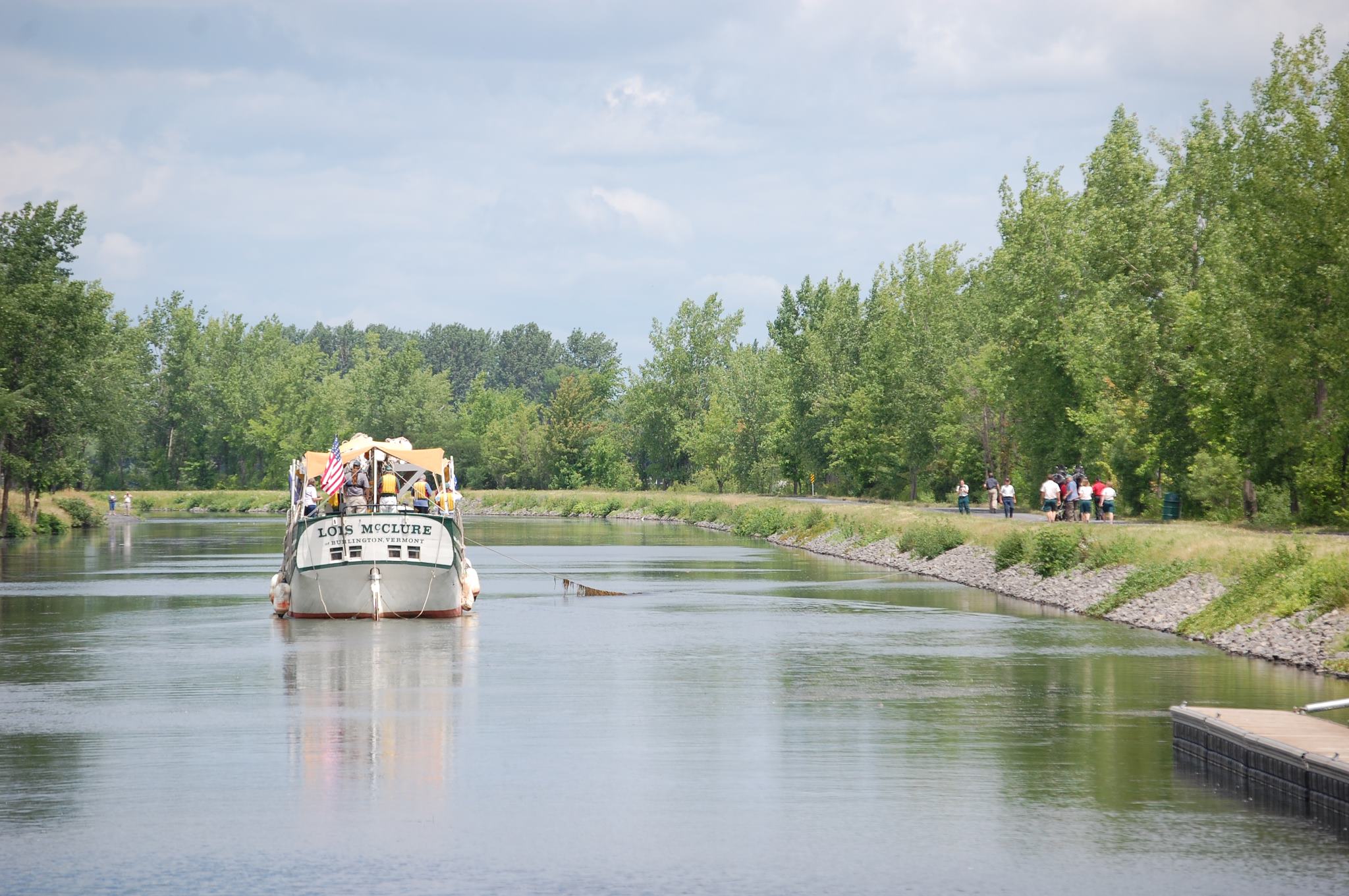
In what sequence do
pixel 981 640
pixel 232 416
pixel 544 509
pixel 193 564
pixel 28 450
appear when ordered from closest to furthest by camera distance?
pixel 981 640 < pixel 193 564 < pixel 28 450 < pixel 544 509 < pixel 232 416

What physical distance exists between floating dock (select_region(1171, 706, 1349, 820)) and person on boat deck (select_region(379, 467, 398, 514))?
89.8 ft

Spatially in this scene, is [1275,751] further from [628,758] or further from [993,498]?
[993,498]

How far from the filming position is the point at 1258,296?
5303 cm

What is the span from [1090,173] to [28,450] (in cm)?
6131

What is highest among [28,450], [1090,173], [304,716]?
[1090,173]

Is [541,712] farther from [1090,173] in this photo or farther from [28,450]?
[28,450]

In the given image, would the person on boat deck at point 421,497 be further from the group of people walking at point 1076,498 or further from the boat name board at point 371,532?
the group of people walking at point 1076,498

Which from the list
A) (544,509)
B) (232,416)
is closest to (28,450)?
(544,509)

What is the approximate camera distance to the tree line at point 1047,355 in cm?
5216

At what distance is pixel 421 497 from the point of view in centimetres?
4988

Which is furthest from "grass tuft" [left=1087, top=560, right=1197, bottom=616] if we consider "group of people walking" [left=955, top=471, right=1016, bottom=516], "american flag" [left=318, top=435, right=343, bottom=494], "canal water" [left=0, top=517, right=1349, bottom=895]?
"group of people walking" [left=955, top=471, right=1016, bottom=516]

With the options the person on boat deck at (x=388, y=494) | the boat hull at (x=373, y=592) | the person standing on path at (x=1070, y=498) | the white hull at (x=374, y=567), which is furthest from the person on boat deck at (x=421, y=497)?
the person standing on path at (x=1070, y=498)

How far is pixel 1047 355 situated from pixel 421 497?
43795mm

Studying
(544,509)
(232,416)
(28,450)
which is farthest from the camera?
(232,416)
